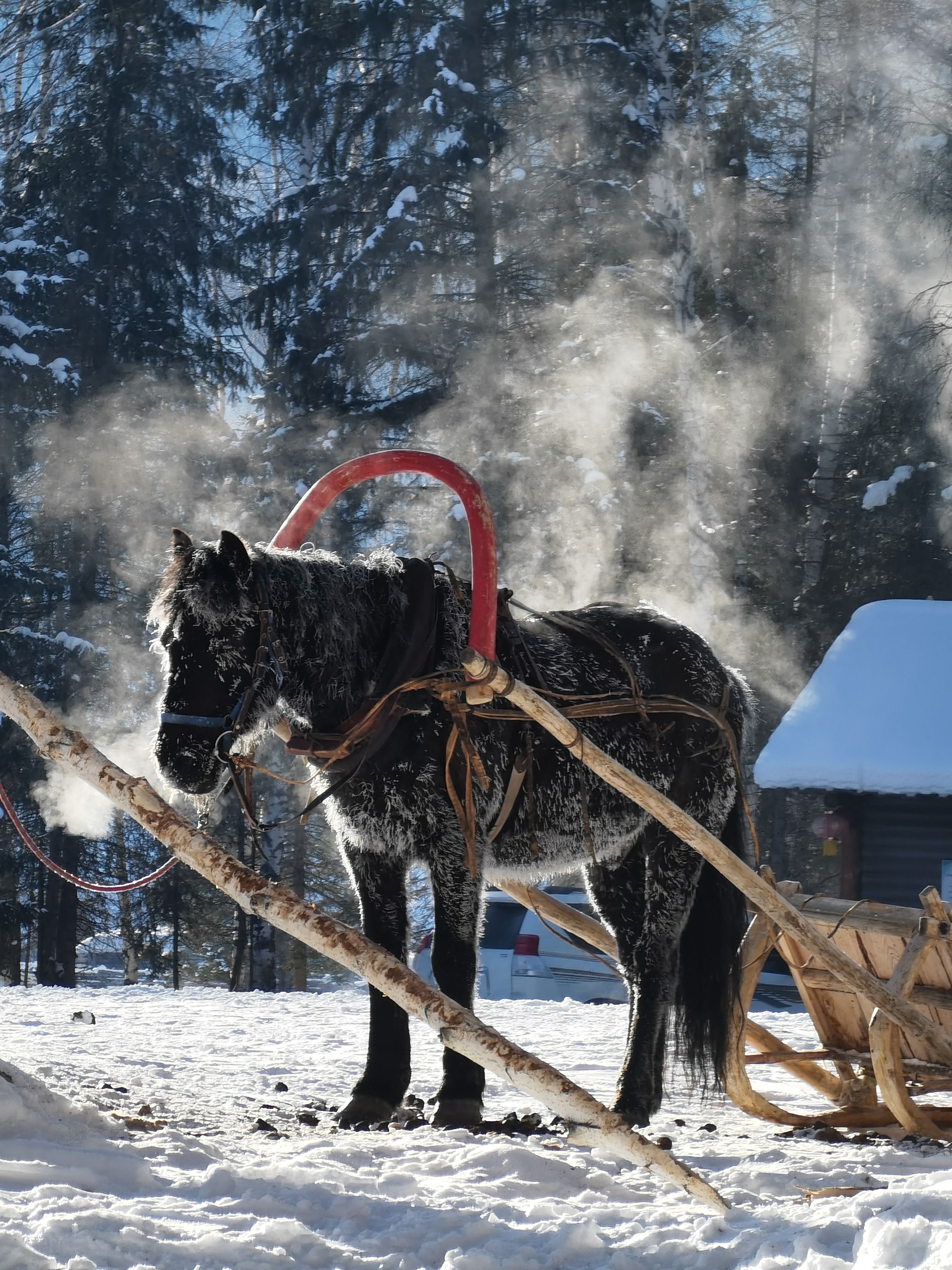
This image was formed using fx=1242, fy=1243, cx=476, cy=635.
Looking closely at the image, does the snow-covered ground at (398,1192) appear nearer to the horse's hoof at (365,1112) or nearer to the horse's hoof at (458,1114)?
the horse's hoof at (365,1112)

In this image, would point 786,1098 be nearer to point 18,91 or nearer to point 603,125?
point 603,125

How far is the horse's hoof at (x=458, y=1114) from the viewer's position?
4.04 metres

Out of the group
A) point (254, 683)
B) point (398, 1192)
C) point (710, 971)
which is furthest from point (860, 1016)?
point (254, 683)

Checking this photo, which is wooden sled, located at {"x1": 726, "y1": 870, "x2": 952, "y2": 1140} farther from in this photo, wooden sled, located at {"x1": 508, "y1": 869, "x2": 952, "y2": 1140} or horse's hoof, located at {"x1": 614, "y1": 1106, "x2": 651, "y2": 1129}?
horse's hoof, located at {"x1": 614, "y1": 1106, "x2": 651, "y2": 1129}

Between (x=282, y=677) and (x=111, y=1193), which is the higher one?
(x=282, y=677)

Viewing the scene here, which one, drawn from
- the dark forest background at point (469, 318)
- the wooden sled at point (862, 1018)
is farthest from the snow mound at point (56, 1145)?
the dark forest background at point (469, 318)

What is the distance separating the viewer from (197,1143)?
139 inches

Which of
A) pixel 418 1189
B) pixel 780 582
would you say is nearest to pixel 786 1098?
pixel 418 1189

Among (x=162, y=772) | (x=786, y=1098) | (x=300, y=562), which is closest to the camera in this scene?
(x=162, y=772)

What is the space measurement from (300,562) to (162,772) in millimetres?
833

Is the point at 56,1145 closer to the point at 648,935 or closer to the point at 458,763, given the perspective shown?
the point at 458,763

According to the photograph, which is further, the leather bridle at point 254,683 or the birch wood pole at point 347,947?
the leather bridle at point 254,683

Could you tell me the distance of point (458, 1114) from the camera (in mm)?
4055

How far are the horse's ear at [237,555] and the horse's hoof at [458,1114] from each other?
185 cm
